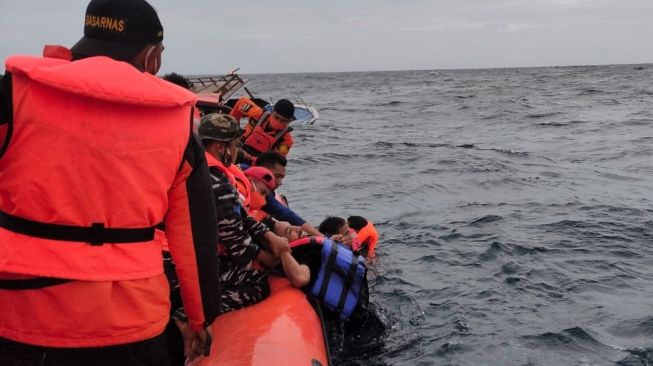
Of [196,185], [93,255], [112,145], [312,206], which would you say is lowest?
[312,206]

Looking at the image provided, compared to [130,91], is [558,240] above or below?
below

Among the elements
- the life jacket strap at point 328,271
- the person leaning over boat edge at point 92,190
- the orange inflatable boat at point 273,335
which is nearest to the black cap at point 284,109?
the life jacket strap at point 328,271

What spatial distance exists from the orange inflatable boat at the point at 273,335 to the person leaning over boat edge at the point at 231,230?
10cm

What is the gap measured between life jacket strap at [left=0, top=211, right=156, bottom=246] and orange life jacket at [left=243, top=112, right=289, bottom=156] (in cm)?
664

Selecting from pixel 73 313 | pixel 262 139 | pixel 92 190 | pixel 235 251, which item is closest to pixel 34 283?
pixel 73 313

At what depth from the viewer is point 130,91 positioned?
5.87 ft

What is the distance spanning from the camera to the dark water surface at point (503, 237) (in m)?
5.88

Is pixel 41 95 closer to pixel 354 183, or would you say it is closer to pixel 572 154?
pixel 354 183

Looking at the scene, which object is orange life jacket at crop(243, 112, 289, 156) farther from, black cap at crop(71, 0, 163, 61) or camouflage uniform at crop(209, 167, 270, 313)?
black cap at crop(71, 0, 163, 61)

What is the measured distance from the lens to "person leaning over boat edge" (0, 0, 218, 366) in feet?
5.79

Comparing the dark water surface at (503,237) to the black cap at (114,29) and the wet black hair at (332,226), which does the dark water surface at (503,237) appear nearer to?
the wet black hair at (332,226)

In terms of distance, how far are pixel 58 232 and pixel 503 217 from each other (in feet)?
32.4

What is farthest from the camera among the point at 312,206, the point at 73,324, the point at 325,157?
the point at 325,157

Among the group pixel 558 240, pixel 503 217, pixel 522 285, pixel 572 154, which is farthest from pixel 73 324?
pixel 572 154
